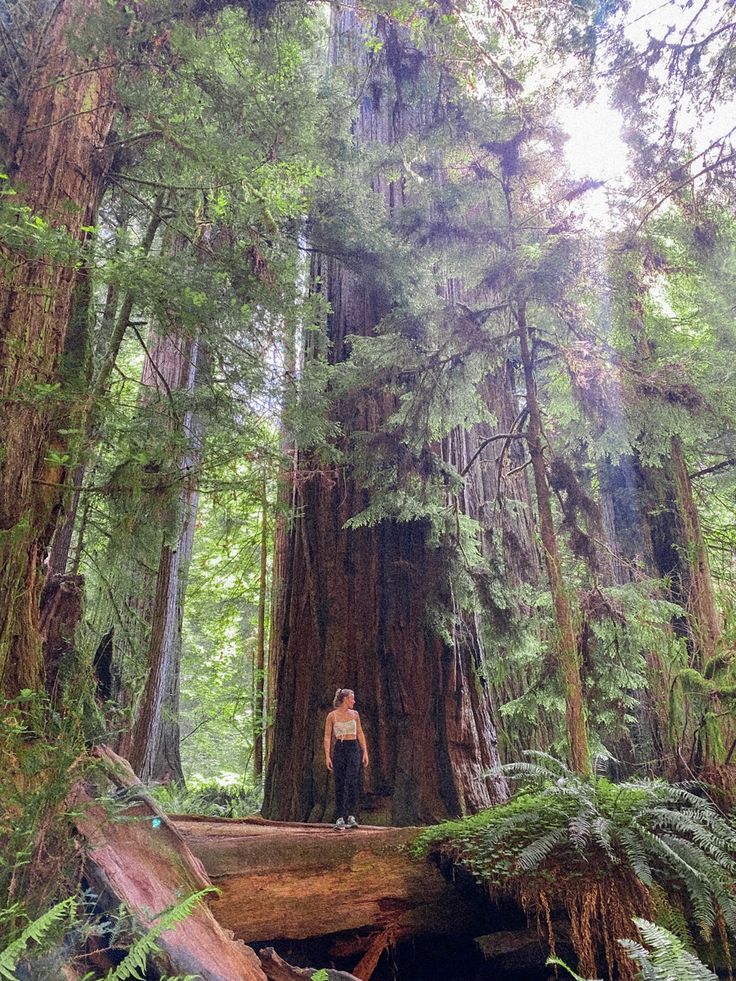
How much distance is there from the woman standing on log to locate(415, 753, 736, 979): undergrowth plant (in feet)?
5.18

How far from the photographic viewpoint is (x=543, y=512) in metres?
4.80

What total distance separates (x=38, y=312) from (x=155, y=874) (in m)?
3.29

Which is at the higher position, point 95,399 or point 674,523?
point 674,523

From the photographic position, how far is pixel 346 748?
214 inches

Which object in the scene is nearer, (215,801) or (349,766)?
(349,766)

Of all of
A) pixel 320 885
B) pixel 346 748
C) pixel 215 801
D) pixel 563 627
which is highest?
pixel 563 627

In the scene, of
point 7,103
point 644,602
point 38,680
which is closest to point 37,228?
point 7,103

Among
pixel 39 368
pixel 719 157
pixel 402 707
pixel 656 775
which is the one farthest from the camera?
pixel 402 707

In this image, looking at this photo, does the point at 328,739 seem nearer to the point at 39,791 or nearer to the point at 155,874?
the point at 155,874

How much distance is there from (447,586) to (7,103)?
5.07 m

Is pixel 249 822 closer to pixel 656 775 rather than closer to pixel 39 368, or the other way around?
pixel 656 775

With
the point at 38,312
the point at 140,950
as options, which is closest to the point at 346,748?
the point at 140,950

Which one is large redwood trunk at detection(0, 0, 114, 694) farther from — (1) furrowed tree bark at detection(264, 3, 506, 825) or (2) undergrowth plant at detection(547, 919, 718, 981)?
(2) undergrowth plant at detection(547, 919, 718, 981)

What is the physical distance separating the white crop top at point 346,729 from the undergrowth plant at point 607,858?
1590 millimetres
